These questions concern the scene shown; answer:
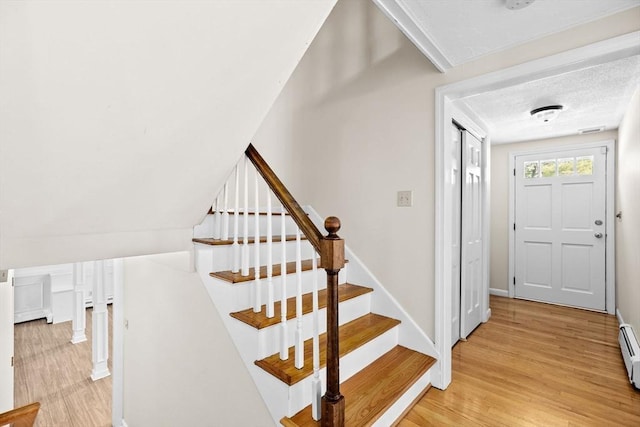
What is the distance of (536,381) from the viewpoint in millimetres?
2125

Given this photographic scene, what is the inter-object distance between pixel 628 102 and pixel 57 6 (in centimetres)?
388

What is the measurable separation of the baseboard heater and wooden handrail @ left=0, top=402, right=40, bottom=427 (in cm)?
337

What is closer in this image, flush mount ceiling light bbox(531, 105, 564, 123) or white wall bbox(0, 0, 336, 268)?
white wall bbox(0, 0, 336, 268)

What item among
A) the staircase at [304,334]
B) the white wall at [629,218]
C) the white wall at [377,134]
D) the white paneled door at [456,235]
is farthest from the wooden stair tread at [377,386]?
the white wall at [629,218]

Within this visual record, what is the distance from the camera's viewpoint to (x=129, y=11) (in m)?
0.75

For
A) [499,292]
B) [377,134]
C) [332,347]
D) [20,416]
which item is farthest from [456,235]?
[20,416]

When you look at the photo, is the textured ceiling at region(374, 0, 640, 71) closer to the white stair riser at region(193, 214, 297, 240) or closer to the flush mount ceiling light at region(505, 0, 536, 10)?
the flush mount ceiling light at region(505, 0, 536, 10)

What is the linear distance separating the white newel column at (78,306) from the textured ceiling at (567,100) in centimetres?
491

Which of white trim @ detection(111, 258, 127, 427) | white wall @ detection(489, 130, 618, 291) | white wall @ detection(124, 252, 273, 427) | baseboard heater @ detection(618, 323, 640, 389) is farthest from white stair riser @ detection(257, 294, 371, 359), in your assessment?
white wall @ detection(489, 130, 618, 291)

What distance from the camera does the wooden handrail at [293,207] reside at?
1387 mm

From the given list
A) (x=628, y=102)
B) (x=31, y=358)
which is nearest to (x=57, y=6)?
(x=628, y=102)

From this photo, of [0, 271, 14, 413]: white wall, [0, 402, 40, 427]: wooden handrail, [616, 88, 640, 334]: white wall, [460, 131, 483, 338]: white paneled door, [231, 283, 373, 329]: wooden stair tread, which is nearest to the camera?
[0, 402, 40, 427]: wooden handrail

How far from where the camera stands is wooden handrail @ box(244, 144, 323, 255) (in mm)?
1387

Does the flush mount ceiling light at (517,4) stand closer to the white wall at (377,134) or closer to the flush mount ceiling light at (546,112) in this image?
the white wall at (377,134)
